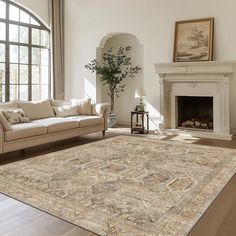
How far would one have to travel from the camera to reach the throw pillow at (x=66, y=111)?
224 inches

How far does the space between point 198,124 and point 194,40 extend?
1.87 meters

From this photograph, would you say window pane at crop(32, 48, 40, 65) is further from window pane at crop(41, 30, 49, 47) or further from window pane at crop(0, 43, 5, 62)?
window pane at crop(0, 43, 5, 62)

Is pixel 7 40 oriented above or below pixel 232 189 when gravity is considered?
above

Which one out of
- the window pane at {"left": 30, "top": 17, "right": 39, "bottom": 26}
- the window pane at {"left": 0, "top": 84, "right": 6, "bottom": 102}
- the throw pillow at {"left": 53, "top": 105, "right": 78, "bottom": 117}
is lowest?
the throw pillow at {"left": 53, "top": 105, "right": 78, "bottom": 117}

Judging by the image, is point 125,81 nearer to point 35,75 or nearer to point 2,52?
point 35,75

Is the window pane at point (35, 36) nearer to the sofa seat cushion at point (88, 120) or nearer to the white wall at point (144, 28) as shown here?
the white wall at point (144, 28)

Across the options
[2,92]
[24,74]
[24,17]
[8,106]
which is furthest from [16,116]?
[24,17]

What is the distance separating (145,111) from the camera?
21.3ft

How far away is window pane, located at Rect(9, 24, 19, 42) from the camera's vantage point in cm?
664

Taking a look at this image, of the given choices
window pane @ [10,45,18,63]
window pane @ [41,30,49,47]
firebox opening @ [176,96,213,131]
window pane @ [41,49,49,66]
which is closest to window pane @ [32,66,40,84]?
window pane @ [41,49,49,66]

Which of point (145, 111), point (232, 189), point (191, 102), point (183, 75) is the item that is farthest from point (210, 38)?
point (232, 189)

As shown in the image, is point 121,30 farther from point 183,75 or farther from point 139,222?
point 139,222

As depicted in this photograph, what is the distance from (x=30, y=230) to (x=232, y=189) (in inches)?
82.3

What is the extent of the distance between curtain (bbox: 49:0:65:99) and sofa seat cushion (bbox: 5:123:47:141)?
3.10 m
